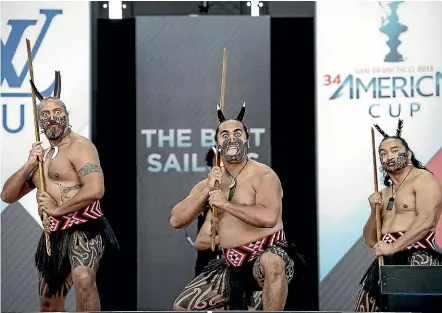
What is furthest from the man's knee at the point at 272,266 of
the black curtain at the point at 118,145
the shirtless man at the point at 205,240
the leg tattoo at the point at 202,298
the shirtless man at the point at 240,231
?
the black curtain at the point at 118,145

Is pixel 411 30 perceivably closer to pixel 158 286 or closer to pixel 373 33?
pixel 373 33

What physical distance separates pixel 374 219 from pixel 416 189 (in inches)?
12.9

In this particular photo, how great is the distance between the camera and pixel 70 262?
6.51 metres

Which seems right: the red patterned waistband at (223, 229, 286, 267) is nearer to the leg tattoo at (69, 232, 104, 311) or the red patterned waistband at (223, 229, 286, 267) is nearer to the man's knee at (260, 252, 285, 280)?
the man's knee at (260, 252, 285, 280)

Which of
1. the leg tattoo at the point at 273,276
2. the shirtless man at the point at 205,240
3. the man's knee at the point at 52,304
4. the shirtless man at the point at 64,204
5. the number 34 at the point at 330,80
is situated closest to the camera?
the leg tattoo at the point at 273,276

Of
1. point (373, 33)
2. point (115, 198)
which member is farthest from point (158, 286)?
point (373, 33)

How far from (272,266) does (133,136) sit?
164 cm

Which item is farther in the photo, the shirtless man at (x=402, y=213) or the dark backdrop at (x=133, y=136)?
the dark backdrop at (x=133, y=136)

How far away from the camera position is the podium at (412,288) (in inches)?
224

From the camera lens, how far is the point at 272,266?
20.8 ft

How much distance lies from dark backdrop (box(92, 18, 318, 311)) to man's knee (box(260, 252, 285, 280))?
1.08 meters

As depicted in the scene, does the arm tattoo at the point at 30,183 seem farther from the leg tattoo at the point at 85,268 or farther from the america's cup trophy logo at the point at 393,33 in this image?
the america's cup trophy logo at the point at 393,33

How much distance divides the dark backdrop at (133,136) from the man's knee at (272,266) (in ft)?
3.55

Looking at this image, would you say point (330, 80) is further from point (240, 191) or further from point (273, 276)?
point (273, 276)
